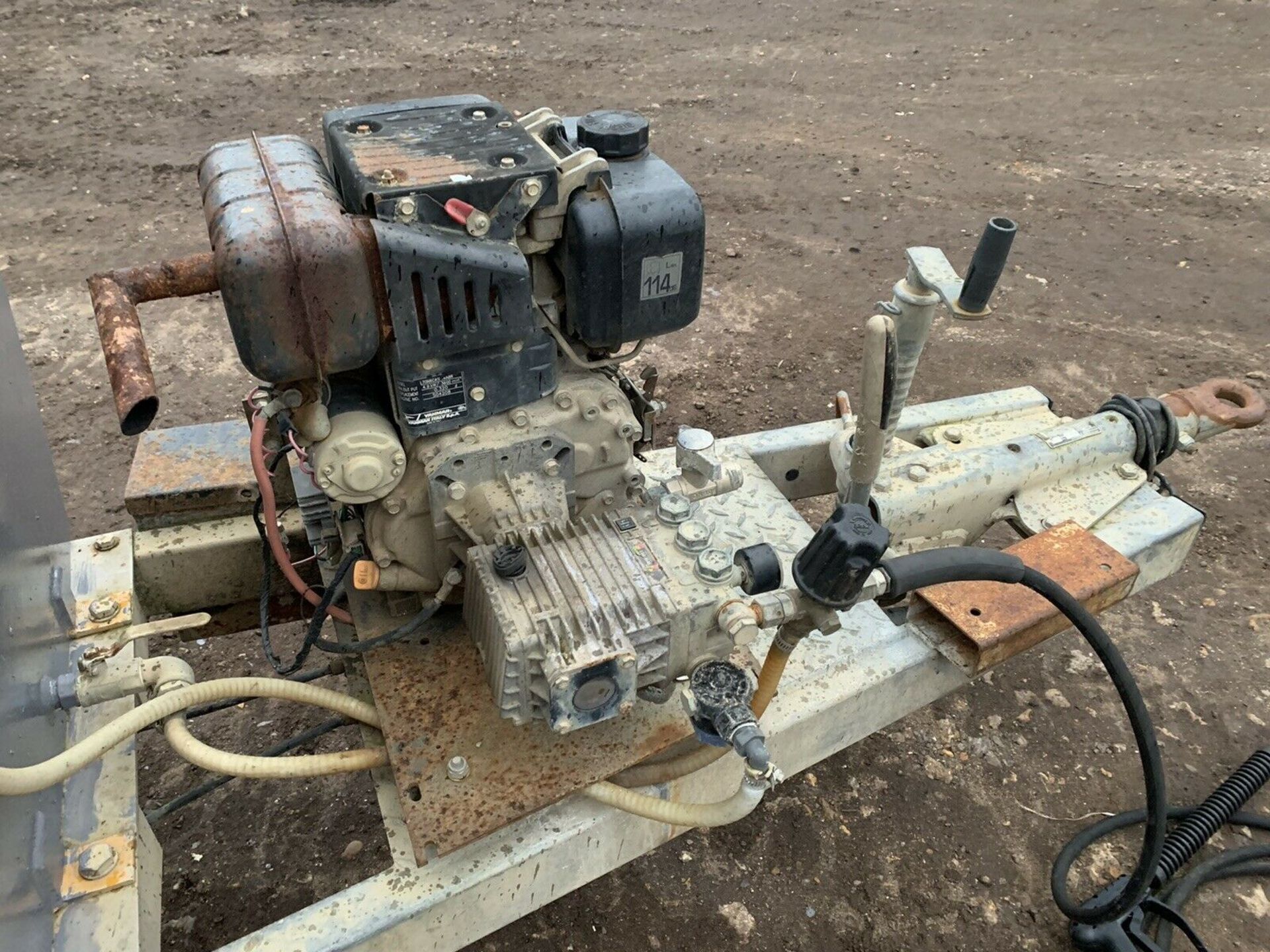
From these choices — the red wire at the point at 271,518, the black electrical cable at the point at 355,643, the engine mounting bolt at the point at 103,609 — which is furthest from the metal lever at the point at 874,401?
the engine mounting bolt at the point at 103,609

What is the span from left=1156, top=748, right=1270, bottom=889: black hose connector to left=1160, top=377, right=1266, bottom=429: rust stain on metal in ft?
2.62

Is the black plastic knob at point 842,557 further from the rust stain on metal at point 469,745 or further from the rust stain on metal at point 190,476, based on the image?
the rust stain on metal at point 190,476

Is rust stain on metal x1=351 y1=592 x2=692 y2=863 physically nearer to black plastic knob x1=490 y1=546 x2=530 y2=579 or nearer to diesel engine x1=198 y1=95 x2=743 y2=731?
diesel engine x1=198 y1=95 x2=743 y2=731

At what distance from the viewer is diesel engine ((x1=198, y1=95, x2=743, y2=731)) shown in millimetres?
1117

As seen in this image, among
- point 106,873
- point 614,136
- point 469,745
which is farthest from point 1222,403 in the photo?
point 106,873

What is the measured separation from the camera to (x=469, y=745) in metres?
1.28

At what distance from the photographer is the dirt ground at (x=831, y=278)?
6.68 ft

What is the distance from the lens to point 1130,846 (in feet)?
6.77

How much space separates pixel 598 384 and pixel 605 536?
25 centimetres

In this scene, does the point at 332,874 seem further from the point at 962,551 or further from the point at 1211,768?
the point at 1211,768

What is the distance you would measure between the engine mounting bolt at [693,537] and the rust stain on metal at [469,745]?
0.84 ft

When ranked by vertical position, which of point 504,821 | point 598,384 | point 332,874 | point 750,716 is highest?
point 598,384

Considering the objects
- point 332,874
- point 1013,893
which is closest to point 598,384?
point 332,874

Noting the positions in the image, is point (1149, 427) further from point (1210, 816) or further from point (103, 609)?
point (103, 609)
